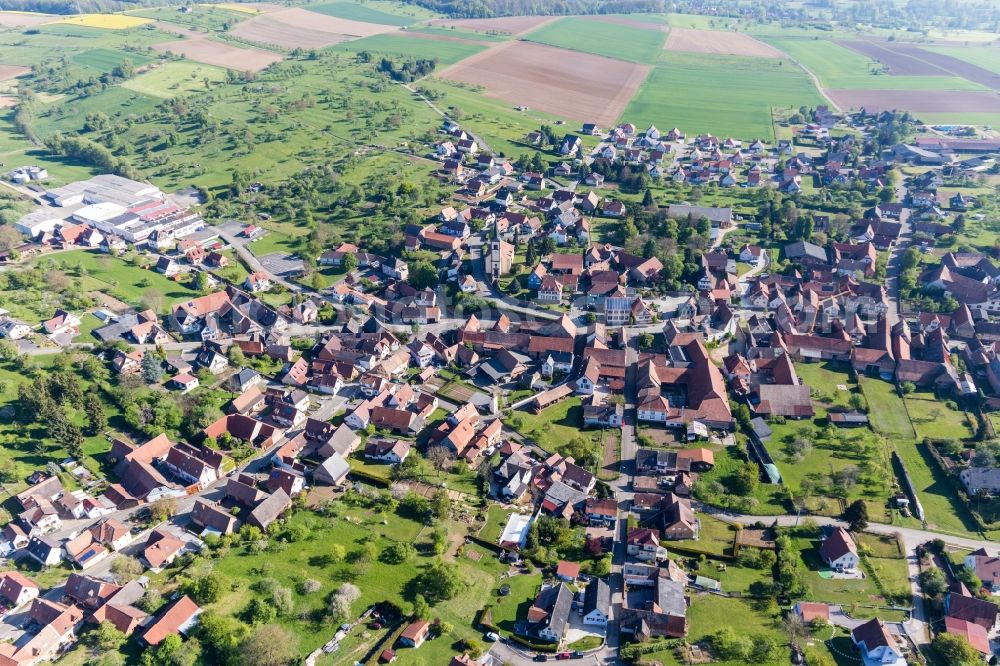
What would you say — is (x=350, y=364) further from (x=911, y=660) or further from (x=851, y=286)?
(x=851, y=286)

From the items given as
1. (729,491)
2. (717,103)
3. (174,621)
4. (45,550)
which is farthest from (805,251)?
(45,550)

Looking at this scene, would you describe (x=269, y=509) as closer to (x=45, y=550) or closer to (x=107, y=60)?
(x=45, y=550)

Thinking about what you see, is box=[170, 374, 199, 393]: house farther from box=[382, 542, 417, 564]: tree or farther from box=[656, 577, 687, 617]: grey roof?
box=[656, 577, 687, 617]: grey roof

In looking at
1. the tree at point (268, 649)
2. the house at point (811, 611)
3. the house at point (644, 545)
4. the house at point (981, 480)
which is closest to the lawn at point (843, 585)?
the house at point (811, 611)

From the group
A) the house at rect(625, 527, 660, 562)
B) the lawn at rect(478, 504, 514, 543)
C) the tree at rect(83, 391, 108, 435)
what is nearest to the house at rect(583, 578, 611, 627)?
the house at rect(625, 527, 660, 562)

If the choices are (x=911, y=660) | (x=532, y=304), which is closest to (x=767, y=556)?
(x=911, y=660)

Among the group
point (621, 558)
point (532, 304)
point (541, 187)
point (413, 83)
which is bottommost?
point (621, 558)
